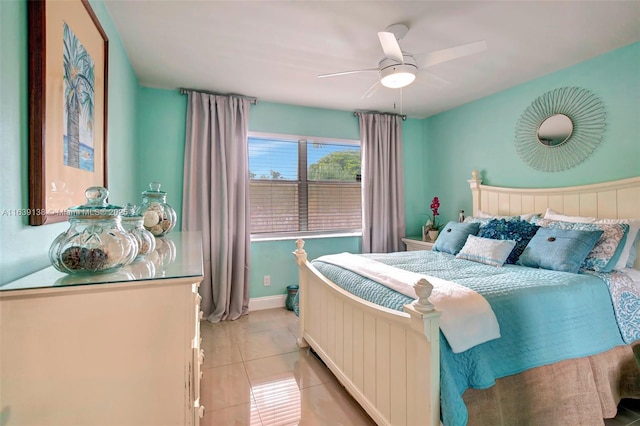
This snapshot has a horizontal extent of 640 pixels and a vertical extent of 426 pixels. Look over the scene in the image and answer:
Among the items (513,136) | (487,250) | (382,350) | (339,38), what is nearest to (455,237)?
(487,250)

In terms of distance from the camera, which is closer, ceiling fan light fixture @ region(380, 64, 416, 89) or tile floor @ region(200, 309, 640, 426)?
tile floor @ region(200, 309, 640, 426)

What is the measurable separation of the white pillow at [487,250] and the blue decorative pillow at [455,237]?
0.18 metres

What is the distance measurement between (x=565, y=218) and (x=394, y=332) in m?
2.05

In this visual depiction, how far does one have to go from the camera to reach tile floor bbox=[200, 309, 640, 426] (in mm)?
1840

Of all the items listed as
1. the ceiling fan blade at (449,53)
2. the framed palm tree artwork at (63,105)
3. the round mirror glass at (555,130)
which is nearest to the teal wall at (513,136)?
the round mirror glass at (555,130)

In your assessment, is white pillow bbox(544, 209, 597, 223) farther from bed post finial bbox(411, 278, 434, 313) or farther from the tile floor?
bed post finial bbox(411, 278, 434, 313)

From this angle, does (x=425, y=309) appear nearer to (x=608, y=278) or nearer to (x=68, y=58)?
(x=608, y=278)

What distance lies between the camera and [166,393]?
0.89 metres

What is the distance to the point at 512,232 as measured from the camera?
2.59 m

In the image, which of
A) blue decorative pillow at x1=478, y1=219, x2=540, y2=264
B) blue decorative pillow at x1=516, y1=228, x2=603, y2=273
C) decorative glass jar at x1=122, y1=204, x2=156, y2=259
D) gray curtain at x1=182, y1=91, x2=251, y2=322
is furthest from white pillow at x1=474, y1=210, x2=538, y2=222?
decorative glass jar at x1=122, y1=204, x2=156, y2=259

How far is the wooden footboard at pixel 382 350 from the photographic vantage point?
1.27 meters

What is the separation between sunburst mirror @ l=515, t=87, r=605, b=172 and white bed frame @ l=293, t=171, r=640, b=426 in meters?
0.31

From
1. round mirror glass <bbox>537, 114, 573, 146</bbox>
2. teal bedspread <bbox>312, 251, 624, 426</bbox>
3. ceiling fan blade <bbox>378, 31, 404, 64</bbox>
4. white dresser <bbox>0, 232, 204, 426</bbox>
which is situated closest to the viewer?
white dresser <bbox>0, 232, 204, 426</bbox>

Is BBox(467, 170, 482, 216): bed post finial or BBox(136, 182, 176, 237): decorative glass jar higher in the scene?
BBox(467, 170, 482, 216): bed post finial
